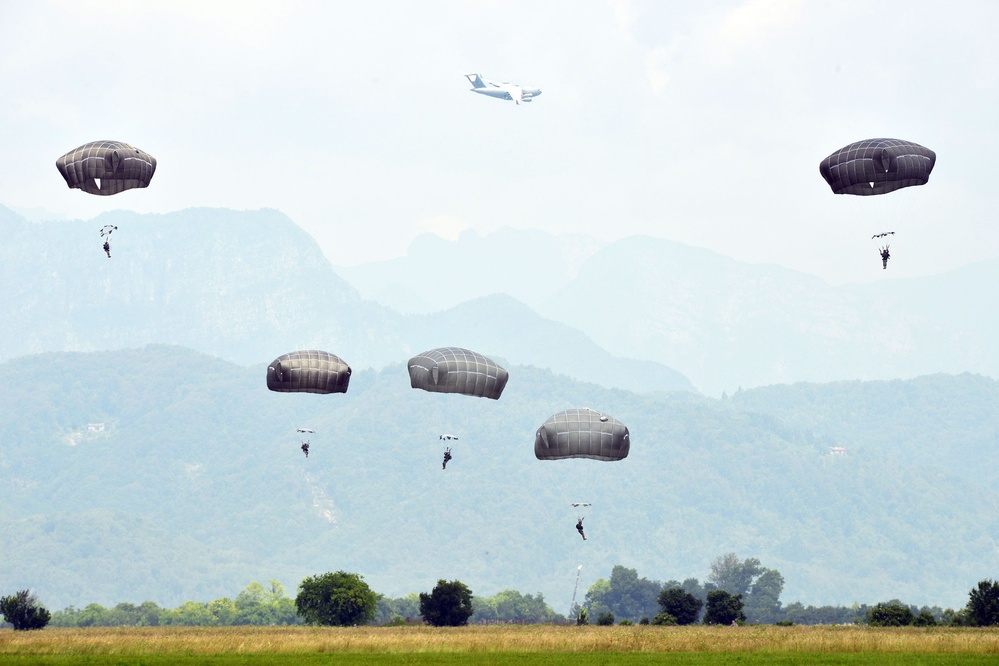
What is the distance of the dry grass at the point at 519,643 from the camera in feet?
249

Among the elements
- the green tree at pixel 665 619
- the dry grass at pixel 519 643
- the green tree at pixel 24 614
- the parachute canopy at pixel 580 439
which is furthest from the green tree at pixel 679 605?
the green tree at pixel 24 614

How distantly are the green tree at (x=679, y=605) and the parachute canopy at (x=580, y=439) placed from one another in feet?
105

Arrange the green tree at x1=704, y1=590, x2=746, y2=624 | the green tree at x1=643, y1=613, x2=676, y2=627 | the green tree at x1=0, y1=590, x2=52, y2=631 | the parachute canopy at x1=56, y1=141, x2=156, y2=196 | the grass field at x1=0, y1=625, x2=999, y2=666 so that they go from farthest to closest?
the green tree at x1=704, y1=590, x2=746, y2=624
the green tree at x1=643, y1=613, x2=676, y2=627
the green tree at x1=0, y1=590, x2=52, y2=631
the parachute canopy at x1=56, y1=141, x2=156, y2=196
the grass field at x1=0, y1=625, x2=999, y2=666

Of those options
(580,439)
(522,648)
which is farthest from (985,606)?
(522,648)

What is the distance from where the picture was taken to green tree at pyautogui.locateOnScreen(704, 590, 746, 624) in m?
120

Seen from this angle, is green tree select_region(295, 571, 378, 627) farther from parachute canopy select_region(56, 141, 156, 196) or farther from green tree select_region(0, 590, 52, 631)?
parachute canopy select_region(56, 141, 156, 196)

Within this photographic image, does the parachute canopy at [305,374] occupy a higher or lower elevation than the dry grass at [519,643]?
higher

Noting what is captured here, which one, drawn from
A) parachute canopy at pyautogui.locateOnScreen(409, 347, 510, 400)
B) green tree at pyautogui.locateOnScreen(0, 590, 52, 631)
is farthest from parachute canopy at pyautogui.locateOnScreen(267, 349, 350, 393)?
green tree at pyautogui.locateOnScreen(0, 590, 52, 631)

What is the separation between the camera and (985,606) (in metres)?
105

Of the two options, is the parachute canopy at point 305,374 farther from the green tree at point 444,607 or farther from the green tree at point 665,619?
the green tree at point 665,619

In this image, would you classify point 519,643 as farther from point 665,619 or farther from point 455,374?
point 665,619

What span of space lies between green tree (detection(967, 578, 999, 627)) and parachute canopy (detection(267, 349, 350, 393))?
1816 inches

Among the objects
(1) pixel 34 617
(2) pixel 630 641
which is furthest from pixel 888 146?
(1) pixel 34 617

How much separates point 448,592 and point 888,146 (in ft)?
149
